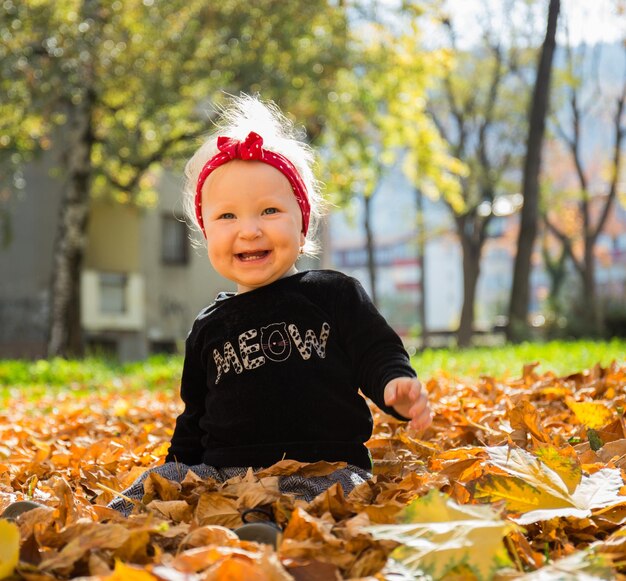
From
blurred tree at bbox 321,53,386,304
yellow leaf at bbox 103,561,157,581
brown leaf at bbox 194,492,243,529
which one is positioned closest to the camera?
yellow leaf at bbox 103,561,157,581

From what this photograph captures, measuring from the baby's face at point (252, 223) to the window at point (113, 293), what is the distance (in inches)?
904

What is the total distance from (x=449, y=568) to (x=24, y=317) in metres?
22.0

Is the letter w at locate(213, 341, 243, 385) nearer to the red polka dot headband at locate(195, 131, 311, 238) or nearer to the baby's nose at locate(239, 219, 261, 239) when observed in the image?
the baby's nose at locate(239, 219, 261, 239)

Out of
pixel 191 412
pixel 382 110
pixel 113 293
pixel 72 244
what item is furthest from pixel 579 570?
pixel 113 293

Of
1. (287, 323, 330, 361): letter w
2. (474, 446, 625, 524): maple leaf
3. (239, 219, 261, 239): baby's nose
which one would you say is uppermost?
(239, 219, 261, 239): baby's nose

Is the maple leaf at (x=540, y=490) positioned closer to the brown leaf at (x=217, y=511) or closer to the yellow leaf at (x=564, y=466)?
the yellow leaf at (x=564, y=466)

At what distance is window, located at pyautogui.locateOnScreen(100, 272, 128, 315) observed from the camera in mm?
25125

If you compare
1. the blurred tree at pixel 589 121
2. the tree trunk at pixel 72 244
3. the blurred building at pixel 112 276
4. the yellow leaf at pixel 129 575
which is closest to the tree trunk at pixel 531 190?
the tree trunk at pixel 72 244

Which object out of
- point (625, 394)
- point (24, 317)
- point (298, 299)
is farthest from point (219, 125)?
point (24, 317)

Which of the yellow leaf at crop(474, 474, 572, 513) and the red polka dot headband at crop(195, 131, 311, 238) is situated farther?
the red polka dot headband at crop(195, 131, 311, 238)

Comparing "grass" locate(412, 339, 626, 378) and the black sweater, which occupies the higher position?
the black sweater

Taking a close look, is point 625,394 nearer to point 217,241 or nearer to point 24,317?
point 217,241

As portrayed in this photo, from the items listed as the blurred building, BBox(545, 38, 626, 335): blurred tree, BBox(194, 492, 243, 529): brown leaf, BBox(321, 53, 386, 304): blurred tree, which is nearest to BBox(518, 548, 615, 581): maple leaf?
BBox(194, 492, 243, 529): brown leaf

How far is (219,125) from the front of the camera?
3.29m
